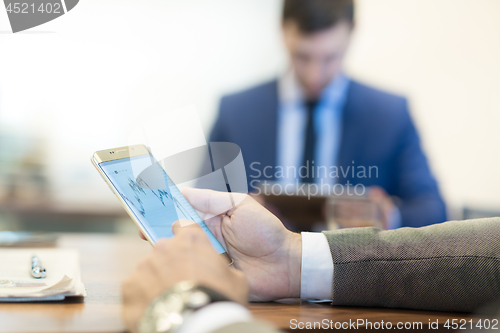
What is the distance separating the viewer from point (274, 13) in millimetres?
1964

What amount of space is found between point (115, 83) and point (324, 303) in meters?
1.73

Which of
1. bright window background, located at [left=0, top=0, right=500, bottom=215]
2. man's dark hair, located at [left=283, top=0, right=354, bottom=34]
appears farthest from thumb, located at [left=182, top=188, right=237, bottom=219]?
bright window background, located at [left=0, top=0, right=500, bottom=215]

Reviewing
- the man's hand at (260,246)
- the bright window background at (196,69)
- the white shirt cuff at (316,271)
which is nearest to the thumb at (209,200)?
the man's hand at (260,246)

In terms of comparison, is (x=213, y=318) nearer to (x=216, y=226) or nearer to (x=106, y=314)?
(x=106, y=314)

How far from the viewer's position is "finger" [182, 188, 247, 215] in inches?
18.5

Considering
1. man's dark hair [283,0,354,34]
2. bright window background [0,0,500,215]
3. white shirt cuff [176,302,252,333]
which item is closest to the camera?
white shirt cuff [176,302,252,333]

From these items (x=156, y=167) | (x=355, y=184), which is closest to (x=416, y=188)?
(x=355, y=184)

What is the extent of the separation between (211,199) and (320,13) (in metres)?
0.93

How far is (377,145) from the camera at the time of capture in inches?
52.8

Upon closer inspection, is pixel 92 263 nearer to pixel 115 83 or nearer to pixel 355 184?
pixel 355 184

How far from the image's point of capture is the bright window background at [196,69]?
6.14 ft

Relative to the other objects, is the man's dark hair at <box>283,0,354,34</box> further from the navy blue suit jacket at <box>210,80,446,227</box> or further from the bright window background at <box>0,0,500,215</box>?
the bright window background at <box>0,0,500,215</box>

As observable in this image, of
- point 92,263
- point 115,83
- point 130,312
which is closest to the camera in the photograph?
point 130,312

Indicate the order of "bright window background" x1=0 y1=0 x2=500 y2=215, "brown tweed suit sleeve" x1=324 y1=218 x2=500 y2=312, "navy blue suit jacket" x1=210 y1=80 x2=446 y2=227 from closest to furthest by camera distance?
"brown tweed suit sleeve" x1=324 y1=218 x2=500 y2=312
"navy blue suit jacket" x1=210 y1=80 x2=446 y2=227
"bright window background" x1=0 y1=0 x2=500 y2=215
